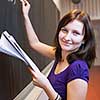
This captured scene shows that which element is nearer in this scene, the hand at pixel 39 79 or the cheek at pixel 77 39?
the hand at pixel 39 79

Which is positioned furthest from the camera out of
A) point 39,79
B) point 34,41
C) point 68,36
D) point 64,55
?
point 34,41

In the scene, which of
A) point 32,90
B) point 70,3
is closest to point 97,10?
point 70,3

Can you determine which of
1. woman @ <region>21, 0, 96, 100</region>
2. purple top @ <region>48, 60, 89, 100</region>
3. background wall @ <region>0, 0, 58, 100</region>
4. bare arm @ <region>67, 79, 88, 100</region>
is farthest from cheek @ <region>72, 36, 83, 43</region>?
background wall @ <region>0, 0, 58, 100</region>

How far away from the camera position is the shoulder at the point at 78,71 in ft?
4.39

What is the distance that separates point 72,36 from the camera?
1.41 metres

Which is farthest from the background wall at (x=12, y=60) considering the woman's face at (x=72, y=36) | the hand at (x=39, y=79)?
the woman's face at (x=72, y=36)

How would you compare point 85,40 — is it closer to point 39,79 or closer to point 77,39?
point 77,39

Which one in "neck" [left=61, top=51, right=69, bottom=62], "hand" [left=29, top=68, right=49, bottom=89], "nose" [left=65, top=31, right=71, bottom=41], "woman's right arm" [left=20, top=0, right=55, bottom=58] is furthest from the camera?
"woman's right arm" [left=20, top=0, right=55, bottom=58]

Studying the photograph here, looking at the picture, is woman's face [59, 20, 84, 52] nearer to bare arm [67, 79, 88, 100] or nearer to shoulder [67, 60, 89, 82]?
shoulder [67, 60, 89, 82]

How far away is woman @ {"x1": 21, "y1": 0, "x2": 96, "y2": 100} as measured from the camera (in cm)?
132

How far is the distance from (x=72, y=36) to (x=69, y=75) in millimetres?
215

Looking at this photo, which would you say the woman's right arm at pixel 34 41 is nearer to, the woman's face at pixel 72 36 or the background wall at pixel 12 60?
the background wall at pixel 12 60

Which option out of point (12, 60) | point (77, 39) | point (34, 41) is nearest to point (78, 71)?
point (77, 39)

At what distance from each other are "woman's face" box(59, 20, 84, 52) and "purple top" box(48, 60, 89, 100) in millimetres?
97
